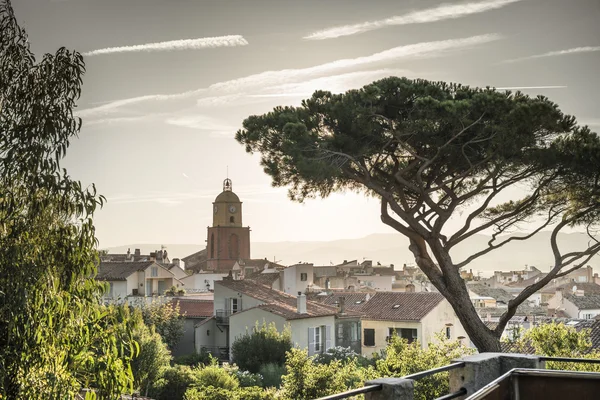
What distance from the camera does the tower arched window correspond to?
78562mm

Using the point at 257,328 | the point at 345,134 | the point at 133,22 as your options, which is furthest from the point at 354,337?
the point at 345,134

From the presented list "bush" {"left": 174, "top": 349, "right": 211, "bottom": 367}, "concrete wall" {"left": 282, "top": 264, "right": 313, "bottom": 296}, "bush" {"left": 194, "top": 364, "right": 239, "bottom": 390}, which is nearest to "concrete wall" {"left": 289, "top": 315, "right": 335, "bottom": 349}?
"bush" {"left": 174, "top": 349, "right": 211, "bottom": 367}

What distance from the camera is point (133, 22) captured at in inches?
771

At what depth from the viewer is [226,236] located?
259 ft

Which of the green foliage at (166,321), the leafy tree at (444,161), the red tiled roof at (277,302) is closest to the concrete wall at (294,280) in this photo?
the red tiled roof at (277,302)

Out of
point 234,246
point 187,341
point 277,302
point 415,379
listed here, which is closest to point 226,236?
point 234,246

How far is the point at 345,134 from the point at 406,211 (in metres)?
1.93

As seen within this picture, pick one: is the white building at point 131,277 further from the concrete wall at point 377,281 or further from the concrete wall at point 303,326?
the concrete wall at point 377,281

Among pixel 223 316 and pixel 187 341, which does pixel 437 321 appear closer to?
pixel 223 316

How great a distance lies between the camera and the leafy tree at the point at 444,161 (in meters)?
12.6

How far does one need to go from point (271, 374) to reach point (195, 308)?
33.9 feet

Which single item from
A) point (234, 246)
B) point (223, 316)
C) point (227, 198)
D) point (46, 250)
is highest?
point (227, 198)

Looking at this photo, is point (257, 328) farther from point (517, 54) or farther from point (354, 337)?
point (517, 54)

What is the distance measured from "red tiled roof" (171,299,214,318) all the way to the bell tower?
1690 inches
